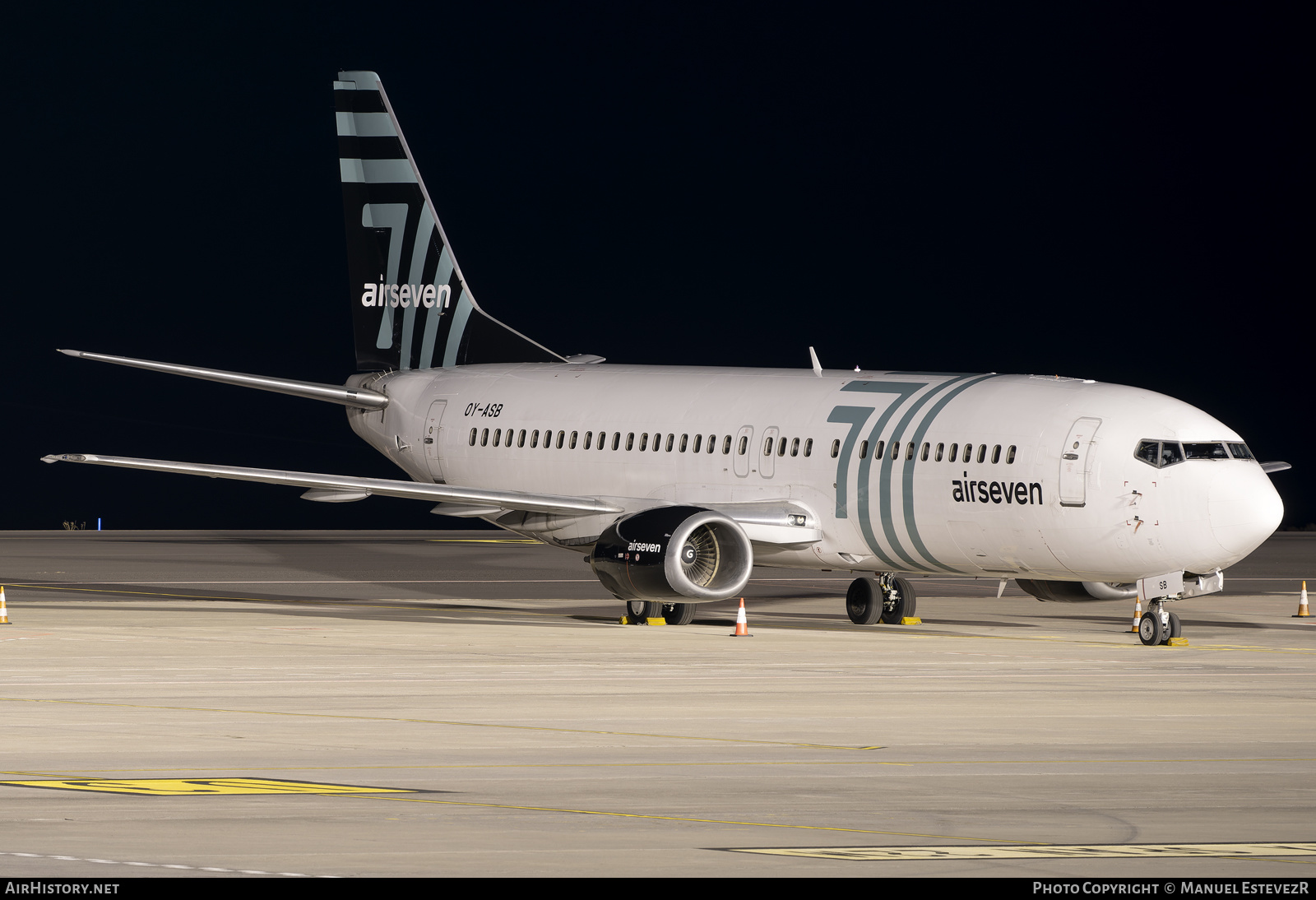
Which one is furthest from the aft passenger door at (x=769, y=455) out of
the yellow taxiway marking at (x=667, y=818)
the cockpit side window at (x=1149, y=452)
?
the yellow taxiway marking at (x=667, y=818)

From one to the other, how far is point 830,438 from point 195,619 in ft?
33.6

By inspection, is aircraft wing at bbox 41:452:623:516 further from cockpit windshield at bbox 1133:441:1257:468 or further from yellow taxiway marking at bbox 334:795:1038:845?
yellow taxiway marking at bbox 334:795:1038:845

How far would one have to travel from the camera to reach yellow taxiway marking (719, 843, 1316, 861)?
11.9 m

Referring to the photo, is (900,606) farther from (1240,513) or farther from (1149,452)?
(1240,513)

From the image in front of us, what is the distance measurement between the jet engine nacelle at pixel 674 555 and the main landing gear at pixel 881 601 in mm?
2374

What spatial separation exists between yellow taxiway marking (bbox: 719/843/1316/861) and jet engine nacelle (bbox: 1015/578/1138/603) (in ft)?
63.0

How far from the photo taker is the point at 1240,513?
92.8 ft

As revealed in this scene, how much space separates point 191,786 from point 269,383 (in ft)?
74.6

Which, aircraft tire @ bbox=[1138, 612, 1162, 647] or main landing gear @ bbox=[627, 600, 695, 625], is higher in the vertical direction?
aircraft tire @ bbox=[1138, 612, 1162, 647]

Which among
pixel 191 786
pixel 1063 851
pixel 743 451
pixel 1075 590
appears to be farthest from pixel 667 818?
pixel 743 451

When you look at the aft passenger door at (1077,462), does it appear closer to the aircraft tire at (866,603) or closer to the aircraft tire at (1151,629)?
the aircraft tire at (1151,629)

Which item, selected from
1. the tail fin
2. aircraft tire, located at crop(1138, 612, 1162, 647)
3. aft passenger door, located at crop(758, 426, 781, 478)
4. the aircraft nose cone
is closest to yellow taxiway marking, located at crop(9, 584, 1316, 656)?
aircraft tire, located at crop(1138, 612, 1162, 647)

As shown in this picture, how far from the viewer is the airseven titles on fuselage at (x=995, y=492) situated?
29562 millimetres
